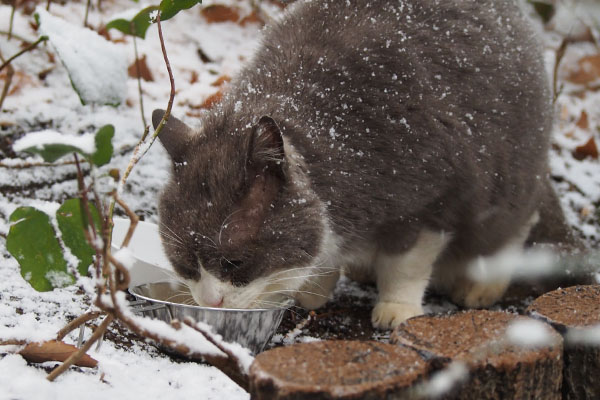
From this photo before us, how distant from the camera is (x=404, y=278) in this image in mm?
2299

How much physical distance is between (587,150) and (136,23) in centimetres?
249

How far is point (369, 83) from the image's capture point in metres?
2.03

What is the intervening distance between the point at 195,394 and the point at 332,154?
76cm

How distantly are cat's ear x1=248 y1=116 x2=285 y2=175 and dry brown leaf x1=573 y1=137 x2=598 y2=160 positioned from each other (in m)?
2.37

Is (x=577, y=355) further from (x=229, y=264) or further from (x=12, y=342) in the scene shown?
(x=12, y=342)

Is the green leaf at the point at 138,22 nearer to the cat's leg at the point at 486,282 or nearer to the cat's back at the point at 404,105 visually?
the cat's back at the point at 404,105

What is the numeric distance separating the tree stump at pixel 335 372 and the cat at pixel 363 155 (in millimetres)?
496

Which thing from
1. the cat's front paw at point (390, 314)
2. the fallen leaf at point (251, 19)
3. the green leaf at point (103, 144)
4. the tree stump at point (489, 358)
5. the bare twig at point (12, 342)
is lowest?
the cat's front paw at point (390, 314)

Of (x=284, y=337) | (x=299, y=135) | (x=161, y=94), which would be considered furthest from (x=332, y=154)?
(x=161, y=94)

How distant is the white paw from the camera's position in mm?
2578

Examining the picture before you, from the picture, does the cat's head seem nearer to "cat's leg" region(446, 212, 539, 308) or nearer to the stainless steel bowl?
the stainless steel bowl

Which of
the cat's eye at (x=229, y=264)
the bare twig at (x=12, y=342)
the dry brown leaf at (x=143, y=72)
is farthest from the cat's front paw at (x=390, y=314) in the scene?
the dry brown leaf at (x=143, y=72)

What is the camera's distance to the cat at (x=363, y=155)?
1.74m

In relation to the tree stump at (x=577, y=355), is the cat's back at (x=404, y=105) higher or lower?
higher
